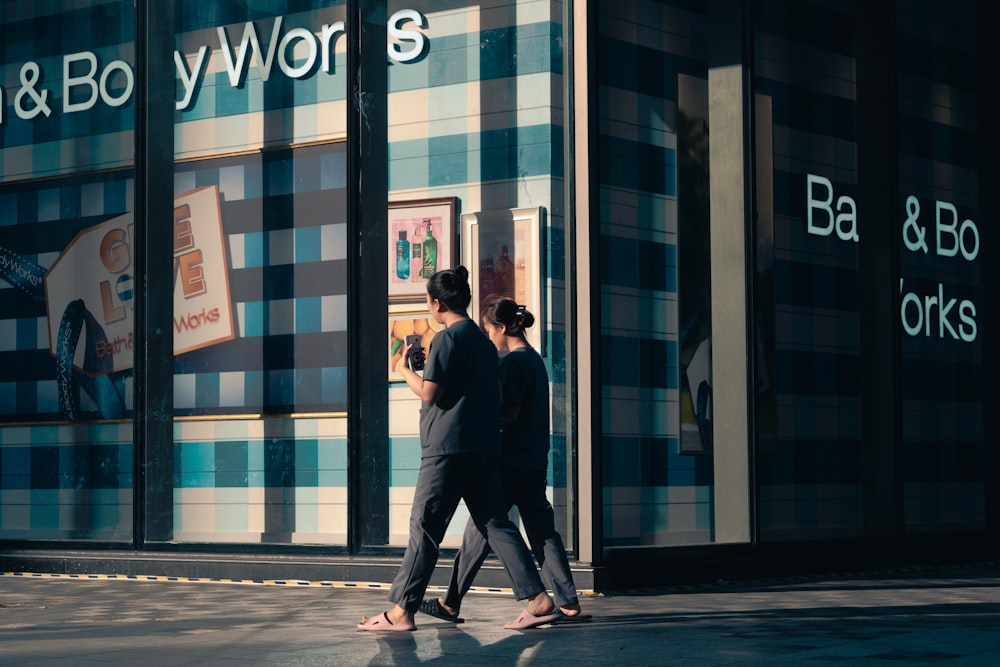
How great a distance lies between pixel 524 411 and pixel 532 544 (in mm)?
746

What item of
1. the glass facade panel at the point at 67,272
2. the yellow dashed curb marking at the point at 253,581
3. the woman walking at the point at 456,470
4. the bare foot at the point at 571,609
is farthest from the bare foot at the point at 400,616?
the glass facade panel at the point at 67,272

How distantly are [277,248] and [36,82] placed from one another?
9.86 ft

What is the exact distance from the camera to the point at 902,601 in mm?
9688

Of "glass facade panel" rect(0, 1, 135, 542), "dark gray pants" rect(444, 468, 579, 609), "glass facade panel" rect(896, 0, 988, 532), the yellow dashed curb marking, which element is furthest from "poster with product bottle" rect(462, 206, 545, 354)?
"glass facade panel" rect(896, 0, 988, 532)

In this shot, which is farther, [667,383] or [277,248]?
[277,248]

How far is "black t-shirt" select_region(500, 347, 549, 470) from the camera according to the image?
8.50 meters

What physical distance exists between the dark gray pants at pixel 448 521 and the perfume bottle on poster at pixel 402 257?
350cm

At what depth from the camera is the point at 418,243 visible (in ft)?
37.3

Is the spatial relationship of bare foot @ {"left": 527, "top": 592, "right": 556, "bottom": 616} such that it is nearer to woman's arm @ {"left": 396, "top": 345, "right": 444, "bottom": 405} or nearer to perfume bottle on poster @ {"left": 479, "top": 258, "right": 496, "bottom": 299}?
woman's arm @ {"left": 396, "top": 345, "right": 444, "bottom": 405}

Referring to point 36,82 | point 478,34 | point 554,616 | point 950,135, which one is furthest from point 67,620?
point 950,135

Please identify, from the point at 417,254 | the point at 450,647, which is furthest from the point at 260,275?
the point at 450,647

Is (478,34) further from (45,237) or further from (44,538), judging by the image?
(44,538)

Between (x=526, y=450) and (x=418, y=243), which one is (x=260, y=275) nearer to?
(x=418, y=243)

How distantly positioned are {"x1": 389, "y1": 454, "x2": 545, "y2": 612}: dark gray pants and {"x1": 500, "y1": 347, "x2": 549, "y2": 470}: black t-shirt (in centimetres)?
35
